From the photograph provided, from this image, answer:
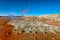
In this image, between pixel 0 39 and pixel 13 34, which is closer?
pixel 0 39

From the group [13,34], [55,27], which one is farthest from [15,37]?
[55,27]

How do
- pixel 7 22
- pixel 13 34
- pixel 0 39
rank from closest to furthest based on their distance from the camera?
pixel 0 39, pixel 13 34, pixel 7 22

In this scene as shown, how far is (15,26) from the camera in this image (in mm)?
16719

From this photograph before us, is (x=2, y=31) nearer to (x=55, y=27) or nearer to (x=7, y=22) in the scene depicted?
(x=7, y=22)

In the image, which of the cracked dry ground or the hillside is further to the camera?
the hillside

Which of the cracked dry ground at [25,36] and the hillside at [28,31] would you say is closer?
the cracked dry ground at [25,36]

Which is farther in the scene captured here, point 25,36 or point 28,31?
point 28,31

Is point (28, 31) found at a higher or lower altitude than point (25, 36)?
higher

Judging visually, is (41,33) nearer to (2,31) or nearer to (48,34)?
(48,34)

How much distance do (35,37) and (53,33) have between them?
1.51m

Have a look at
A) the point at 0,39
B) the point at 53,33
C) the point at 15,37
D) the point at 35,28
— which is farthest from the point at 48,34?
the point at 0,39

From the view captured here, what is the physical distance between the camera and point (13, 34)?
15.3 metres

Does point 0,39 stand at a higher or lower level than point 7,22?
lower

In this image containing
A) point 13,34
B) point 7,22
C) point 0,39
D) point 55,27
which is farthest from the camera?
point 7,22
